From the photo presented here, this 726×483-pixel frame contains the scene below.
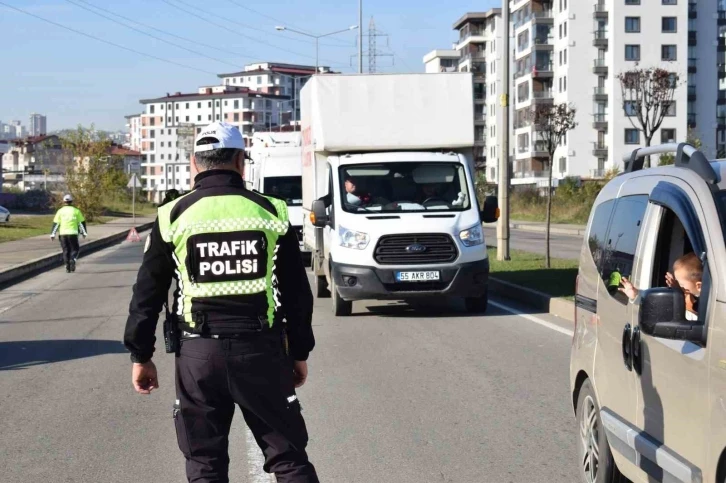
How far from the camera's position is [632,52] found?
3711 inches

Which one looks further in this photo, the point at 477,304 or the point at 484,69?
the point at 484,69

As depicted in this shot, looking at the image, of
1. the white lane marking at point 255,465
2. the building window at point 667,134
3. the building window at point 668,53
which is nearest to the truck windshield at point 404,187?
the white lane marking at point 255,465

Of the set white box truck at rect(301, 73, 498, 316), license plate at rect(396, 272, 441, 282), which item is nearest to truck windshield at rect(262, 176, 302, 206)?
white box truck at rect(301, 73, 498, 316)

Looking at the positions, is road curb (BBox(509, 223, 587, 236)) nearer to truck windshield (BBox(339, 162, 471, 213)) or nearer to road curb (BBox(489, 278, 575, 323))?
road curb (BBox(489, 278, 575, 323))

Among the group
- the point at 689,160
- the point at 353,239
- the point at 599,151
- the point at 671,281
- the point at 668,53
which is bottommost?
the point at 353,239

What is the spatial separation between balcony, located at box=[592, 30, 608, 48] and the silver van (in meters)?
92.0

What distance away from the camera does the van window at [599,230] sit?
5992 mm

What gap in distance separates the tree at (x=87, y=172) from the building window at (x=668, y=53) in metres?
52.2

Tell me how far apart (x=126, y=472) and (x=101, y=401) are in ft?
8.21

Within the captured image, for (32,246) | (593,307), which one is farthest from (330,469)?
(32,246)

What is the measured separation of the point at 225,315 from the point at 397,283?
10.5m

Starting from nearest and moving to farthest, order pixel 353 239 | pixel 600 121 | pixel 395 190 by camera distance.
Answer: pixel 353 239, pixel 395 190, pixel 600 121

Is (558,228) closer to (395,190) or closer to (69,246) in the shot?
(69,246)

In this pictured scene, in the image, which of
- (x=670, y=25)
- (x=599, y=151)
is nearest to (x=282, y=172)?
(x=599, y=151)
